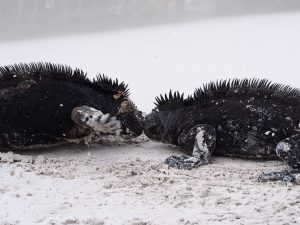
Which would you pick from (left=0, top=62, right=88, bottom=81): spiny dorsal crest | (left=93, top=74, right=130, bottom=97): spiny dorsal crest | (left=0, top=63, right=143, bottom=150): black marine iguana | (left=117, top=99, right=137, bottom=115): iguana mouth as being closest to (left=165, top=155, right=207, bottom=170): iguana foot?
(left=0, top=63, right=143, bottom=150): black marine iguana

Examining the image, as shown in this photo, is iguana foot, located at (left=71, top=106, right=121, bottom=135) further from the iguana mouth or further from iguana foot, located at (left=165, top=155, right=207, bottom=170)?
iguana foot, located at (left=165, top=155, right=207, bottom=170)

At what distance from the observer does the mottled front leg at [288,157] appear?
388 centimetres

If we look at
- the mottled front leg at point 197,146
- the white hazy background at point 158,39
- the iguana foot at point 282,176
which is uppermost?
the white hazy background at point 158,39

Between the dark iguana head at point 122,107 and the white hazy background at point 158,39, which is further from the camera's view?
the white hazy background at point 158,39

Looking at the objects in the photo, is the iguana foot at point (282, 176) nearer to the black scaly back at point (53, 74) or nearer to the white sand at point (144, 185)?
the white sand at point (144, 185)

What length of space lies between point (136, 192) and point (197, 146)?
1.21 m

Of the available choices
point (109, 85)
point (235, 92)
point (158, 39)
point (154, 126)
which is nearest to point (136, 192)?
point (154, 126)

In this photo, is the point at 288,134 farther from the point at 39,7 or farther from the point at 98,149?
the point at 39,7

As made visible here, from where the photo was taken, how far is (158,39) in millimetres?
12352

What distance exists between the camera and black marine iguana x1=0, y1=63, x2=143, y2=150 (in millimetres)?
4980

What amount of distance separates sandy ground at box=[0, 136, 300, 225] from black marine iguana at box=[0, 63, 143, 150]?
246mm

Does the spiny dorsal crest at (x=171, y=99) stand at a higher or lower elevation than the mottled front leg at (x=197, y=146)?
higher

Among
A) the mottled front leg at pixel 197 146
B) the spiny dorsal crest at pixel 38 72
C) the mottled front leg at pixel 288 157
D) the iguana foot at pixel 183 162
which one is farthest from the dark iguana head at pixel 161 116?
the mottled front leg at pixel 288 157

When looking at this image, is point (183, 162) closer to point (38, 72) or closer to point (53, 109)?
point (53, 109)
